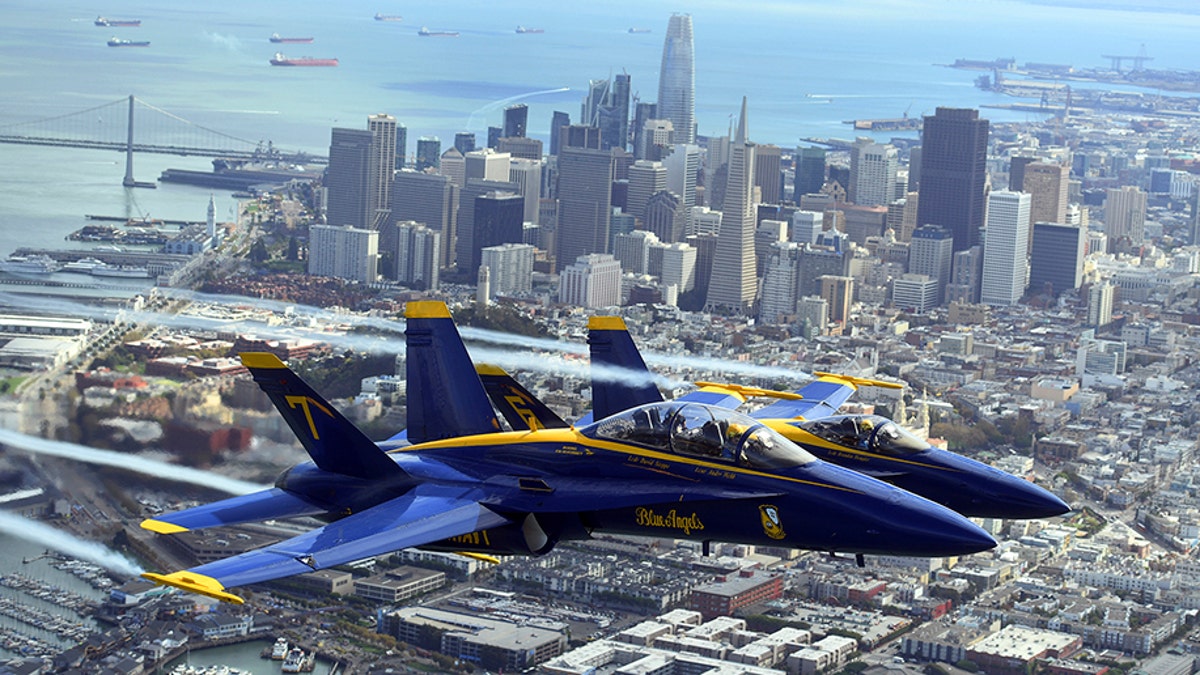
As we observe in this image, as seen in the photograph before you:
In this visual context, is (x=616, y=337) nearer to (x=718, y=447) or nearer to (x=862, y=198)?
(x=718, y=447)

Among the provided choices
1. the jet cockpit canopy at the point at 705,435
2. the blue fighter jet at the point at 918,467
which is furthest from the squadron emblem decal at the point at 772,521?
the blue fighter jet at the point at 918,467

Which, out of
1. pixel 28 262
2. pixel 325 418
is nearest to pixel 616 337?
pixel 325 418

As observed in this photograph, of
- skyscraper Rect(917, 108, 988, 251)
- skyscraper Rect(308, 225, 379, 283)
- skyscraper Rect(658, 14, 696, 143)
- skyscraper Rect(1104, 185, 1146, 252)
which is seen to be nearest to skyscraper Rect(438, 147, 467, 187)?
skyscraper Rect(308, 225, 379, 283)

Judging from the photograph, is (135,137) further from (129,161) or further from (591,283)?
(591,283)

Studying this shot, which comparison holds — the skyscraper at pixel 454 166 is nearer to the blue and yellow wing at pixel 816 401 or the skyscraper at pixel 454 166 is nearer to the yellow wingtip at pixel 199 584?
the blue and yellow wing at pixel 816 401

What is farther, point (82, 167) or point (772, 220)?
point (772, 220)

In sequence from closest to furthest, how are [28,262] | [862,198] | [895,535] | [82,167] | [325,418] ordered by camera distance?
[895,535] < [325,418] < [28,262] < [82,167] < [862,198]

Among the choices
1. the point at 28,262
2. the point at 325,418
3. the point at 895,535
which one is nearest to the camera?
the point at 895,535
